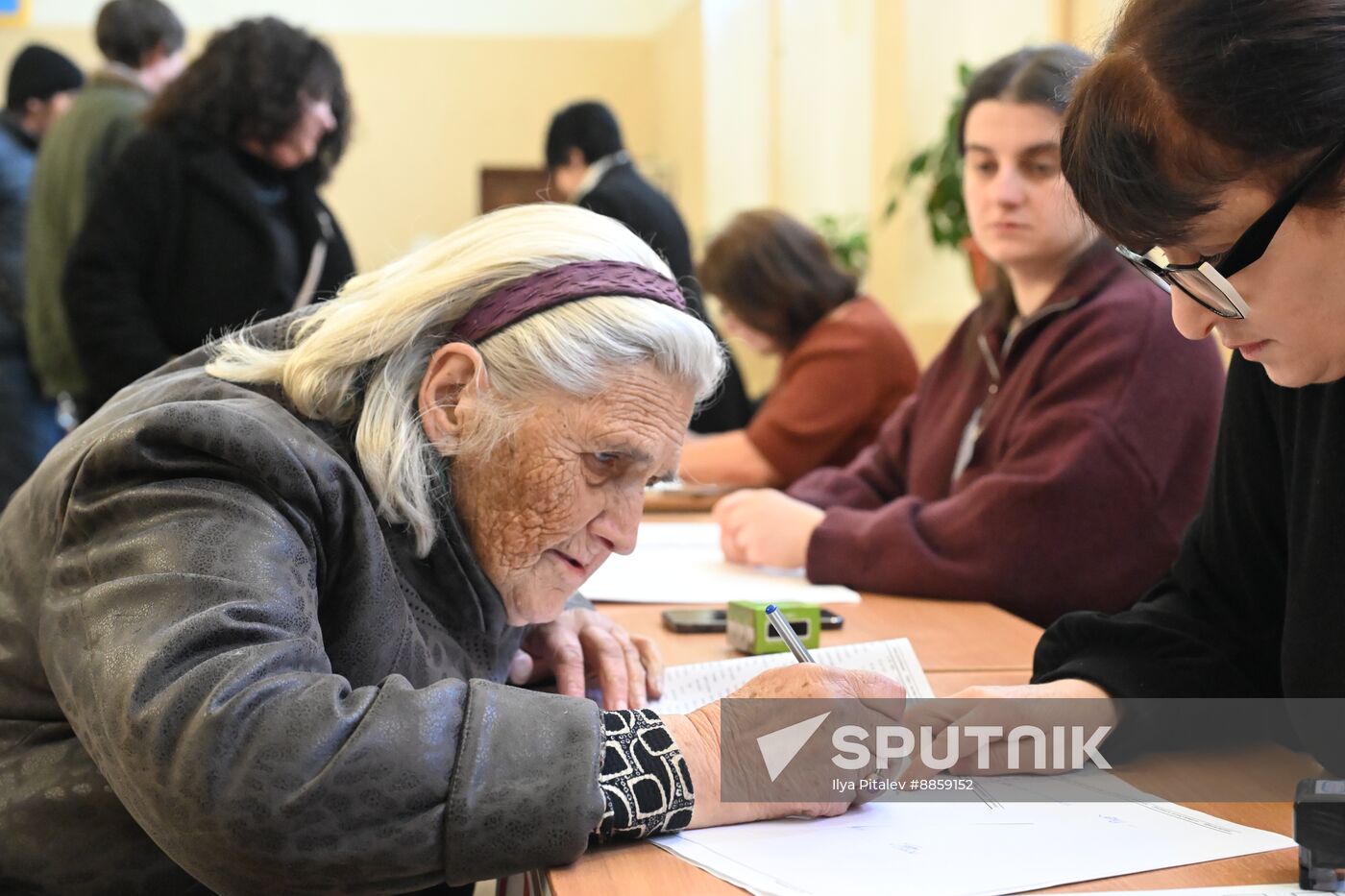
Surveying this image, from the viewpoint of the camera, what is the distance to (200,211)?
3.35 meters

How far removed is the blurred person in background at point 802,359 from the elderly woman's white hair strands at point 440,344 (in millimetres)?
2286

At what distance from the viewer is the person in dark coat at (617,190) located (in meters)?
4.66

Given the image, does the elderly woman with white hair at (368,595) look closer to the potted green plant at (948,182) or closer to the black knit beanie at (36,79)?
the potted green plant at (948,182)

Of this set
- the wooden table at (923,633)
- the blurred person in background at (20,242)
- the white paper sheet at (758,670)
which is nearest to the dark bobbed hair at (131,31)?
the blurred person in background at (20,242)

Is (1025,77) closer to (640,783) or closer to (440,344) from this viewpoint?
(440,344)

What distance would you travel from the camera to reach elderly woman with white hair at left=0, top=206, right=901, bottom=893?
39.9 inches

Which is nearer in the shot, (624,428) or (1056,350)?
(624,428)

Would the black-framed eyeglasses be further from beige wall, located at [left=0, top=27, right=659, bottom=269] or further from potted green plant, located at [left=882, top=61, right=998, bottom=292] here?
beige wall, located at [left=0, top=27, right=659, bottom=269]

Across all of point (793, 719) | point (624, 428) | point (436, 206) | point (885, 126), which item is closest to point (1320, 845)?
point (793, 719)

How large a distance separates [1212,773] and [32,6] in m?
11.1

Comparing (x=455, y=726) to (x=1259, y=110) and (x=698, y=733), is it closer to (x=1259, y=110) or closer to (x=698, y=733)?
(x=698, y=733)

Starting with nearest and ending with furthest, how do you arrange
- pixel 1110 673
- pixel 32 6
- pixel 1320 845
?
pixel 1320 845 < pixel 1110 673 < pixel 32 6

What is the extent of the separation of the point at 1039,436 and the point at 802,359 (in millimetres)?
1720

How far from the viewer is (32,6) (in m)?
10.3
